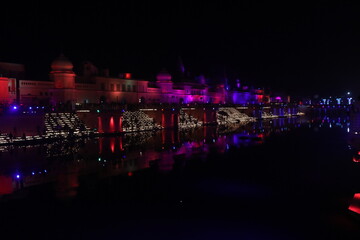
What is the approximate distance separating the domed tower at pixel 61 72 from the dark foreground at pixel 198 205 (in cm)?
2595

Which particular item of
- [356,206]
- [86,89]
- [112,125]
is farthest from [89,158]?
[86,89]

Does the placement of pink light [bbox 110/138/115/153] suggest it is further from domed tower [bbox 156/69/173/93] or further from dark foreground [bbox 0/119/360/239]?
domed tower [bbox 156/69/173/93]

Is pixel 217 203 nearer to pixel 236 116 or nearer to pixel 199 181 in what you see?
pixel 199 181

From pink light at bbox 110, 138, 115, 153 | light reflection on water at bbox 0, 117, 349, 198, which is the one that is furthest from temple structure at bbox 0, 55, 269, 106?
light reflection on water at bbox 0, 117, 349, 198

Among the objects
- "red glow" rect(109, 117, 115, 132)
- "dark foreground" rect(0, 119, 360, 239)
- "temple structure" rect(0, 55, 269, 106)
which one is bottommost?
"dark foreground" rect(0, 119, 360, 239)

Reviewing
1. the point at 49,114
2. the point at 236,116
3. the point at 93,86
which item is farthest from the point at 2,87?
the point at 236,116

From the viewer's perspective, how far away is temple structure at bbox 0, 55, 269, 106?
140 feet

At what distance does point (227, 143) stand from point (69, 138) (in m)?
16.7

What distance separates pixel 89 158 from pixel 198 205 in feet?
44.3

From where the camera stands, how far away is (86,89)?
50.7 metres

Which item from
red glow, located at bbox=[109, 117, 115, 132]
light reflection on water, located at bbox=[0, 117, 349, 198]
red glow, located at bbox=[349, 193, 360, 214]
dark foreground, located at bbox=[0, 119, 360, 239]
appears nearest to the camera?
dark foreground, located at bbox=[0, 119, 360, 239]

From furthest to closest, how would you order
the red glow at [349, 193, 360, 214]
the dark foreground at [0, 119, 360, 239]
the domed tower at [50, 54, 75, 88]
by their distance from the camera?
1. the domed tower at [50, 54, 75, 88]
2. the red glow at [349, 193, 360, 214]
3. the dark foreground at [0, 119, 360, 239]

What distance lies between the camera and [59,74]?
44.7 meters

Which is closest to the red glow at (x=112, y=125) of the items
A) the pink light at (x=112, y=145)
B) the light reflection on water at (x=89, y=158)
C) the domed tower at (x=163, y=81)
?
the light reflection on water at (x=89, y=158)
